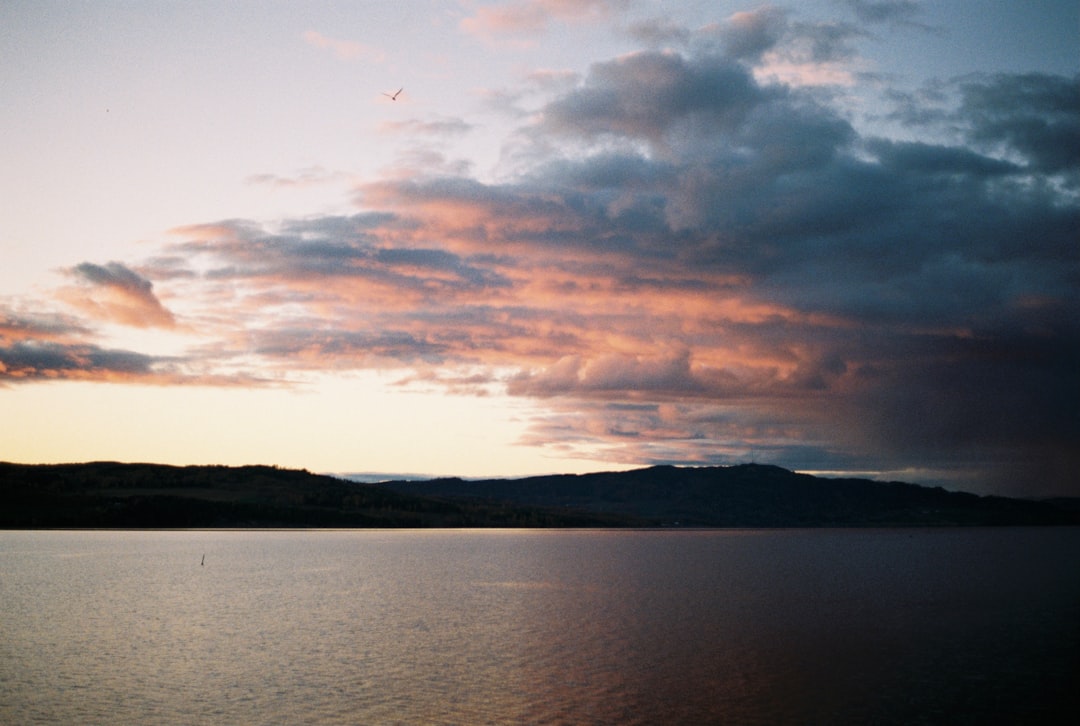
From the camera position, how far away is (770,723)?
49.2 m

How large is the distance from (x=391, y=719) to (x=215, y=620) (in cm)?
4929

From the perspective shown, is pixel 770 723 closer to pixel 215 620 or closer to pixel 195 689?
pixel 195 689

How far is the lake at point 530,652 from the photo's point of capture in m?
51.9

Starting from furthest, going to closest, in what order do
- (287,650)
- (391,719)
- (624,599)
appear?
(624,599) → (287,650) → (391,719)

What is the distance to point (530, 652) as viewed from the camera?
71.6m

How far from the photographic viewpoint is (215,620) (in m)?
90.8

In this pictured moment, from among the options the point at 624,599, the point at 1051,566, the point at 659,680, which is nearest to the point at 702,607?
the point at 624,599

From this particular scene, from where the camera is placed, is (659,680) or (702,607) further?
(702,607)

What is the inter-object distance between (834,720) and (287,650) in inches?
1734

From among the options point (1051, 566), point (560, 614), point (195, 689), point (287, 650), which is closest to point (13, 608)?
point (287, 650)

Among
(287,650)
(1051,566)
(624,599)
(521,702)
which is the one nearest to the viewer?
(521,702)

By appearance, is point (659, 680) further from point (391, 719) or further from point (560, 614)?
point (560, 614)

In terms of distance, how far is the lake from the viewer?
51938mm

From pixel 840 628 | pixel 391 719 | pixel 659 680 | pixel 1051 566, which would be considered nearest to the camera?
pixel 391 719
